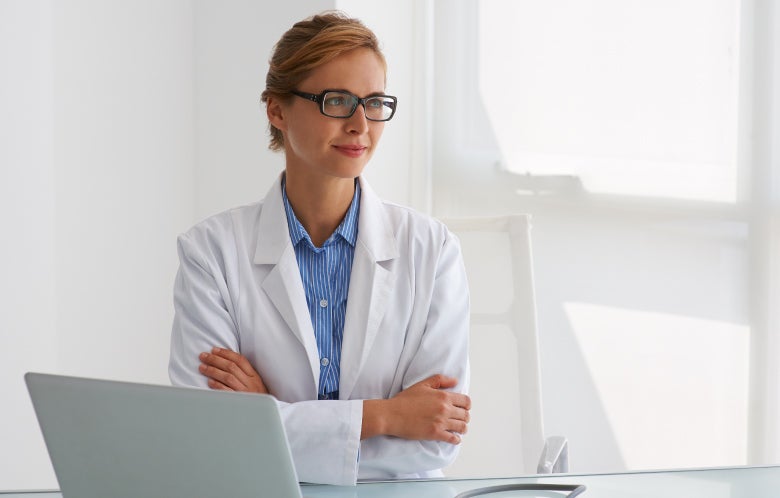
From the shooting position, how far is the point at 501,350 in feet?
7.70

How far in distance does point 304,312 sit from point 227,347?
6.8 inches

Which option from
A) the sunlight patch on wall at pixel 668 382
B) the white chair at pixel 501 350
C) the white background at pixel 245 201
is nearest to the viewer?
the white chair at pixel 501 350

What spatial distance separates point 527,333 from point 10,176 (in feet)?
5.05

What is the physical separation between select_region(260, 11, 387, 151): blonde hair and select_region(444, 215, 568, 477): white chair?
604mm

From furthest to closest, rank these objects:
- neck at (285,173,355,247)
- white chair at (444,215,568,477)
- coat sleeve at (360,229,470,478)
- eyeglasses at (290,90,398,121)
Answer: white chair at (444,215,568,477)
neck at (285,173,355,247)
eyeglasses at (290,90,398,121)
coat sleeve at (360,229,470,478)

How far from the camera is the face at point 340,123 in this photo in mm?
1911

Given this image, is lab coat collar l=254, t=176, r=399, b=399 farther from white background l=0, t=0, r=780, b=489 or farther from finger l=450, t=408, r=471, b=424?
white background l=0, t=0, r=780, b=489

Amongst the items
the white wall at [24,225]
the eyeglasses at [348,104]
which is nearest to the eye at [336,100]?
the eyeglasses at [348,104]

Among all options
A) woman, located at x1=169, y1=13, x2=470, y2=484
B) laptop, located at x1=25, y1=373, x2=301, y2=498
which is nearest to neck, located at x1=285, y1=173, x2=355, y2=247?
woman, located at x1=169, y1=13, x2=470, y2=484

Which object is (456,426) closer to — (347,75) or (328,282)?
(328,282)

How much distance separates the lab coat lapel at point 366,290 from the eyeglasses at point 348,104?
0.23 metres

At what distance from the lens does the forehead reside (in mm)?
1916

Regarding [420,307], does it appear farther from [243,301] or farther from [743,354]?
[743,354]

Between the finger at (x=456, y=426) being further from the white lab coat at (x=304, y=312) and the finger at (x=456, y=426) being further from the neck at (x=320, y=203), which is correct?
the neck at (x=320, y=203)
